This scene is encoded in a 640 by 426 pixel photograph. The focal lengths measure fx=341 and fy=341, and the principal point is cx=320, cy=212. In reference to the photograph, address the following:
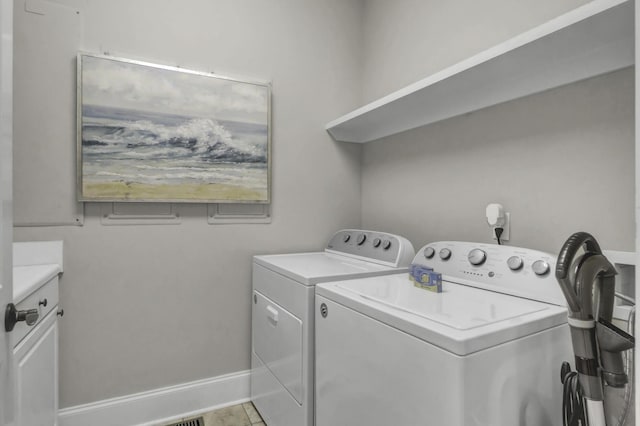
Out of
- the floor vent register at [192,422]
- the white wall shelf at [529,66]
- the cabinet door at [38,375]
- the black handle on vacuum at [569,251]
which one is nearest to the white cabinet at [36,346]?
the cabinet door at [38,375]

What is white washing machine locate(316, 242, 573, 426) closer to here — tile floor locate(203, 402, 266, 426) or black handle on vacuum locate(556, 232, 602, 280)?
black handle on vacuum locate(556, 232, 602, 280)

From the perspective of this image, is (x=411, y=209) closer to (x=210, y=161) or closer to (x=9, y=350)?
(x=210, y=161)

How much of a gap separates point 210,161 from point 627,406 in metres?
1.81

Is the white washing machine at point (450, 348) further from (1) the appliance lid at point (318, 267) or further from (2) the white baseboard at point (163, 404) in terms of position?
(2) the white baseboard at point (163, 404)

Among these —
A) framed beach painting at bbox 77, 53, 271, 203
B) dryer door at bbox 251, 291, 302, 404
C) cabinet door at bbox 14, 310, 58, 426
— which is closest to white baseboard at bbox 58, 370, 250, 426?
cabinet door at bbox 14, 310, 58, 426

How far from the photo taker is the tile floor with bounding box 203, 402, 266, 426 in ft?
5.65

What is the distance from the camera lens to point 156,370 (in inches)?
69.1

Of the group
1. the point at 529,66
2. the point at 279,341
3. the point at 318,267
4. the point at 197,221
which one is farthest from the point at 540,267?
the point at 197,221

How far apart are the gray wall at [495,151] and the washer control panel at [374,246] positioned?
237 mm

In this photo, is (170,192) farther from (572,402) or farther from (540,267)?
(572,402)

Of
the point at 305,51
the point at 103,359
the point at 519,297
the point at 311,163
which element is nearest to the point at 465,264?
the point at 519,297

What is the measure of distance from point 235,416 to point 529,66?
2.04 metres

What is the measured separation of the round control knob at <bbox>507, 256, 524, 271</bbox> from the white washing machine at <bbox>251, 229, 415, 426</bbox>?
0.46 m

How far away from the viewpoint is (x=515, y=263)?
1.16 m
